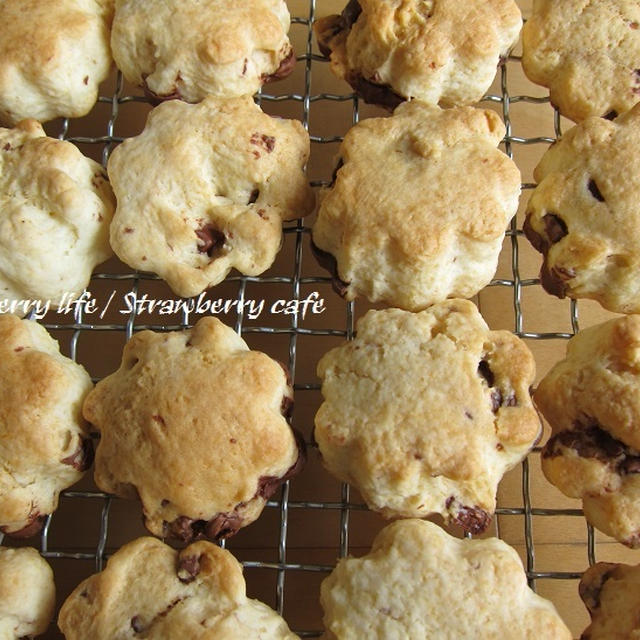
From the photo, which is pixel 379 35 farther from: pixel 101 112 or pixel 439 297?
pixel 101 112

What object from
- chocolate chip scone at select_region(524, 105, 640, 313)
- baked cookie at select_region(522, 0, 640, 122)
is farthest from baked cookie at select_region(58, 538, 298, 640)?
baked cookie at select_region(522, 0, 640, 122)

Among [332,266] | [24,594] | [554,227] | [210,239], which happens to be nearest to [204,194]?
[210,239]

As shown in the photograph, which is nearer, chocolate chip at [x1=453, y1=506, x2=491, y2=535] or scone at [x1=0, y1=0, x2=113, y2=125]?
chocolate chip at [x1=453, y1=506, x2=491, y2=535]

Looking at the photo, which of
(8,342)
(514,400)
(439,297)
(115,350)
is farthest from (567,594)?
(8,342)

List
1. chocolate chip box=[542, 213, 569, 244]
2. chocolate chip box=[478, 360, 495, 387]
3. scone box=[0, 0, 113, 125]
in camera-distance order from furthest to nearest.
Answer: scone box=[0, 0, 113, 125]
chocolate chip box=[542, 213, 569, 244]
chocolate chip box=[478, 360, 495, 387]

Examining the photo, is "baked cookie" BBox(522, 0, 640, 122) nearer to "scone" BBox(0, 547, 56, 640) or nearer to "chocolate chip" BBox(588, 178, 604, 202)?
"chocolate chip" BBox(588, 178, 604, 202)

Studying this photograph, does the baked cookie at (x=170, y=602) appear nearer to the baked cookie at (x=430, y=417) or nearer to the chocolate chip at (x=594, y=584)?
the baked cookie at (x=430, y=417)
